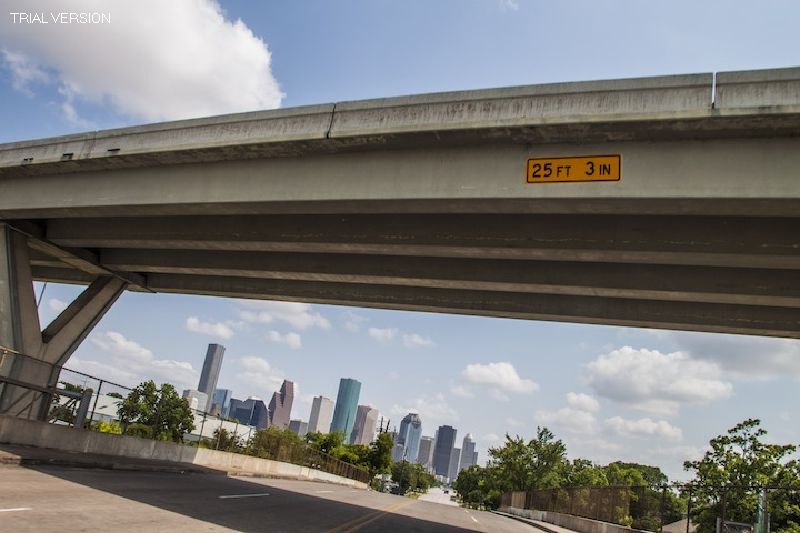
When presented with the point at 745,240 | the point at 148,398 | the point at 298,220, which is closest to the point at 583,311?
the point at 745,240

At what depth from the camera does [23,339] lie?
1952 cm

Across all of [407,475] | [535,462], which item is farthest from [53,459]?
[407,475]

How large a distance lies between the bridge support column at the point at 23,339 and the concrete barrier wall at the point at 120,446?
2384mm

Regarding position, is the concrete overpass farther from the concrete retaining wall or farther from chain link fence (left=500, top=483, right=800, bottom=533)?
the concrete retaining wall

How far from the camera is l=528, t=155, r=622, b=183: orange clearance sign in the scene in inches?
418

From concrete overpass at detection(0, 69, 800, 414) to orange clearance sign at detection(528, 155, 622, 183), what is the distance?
11 cm

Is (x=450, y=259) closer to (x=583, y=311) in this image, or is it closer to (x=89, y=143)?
(x=583, y=311)

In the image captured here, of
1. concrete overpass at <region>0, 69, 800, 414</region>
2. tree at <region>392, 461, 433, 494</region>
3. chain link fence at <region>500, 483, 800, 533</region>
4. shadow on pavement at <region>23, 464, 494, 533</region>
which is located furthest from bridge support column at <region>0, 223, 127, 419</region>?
tree at <region>392, 461, 433, 494</region>

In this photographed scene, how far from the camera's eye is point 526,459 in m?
75.9

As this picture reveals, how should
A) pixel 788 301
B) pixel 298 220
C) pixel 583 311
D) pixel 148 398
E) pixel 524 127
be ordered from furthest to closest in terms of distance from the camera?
1. pixel 148 398
2. pixel 583 311
3. pixel 298 220
4. pixel 788 301
5. pixel 524 127

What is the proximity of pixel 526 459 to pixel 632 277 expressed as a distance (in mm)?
68106

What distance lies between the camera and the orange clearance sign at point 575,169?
10.6 meters

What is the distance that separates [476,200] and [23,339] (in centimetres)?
1716

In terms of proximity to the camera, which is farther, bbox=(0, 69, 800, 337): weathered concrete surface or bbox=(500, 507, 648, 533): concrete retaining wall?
bbox=(500, 507, 648, 533): concrete retaining wall
